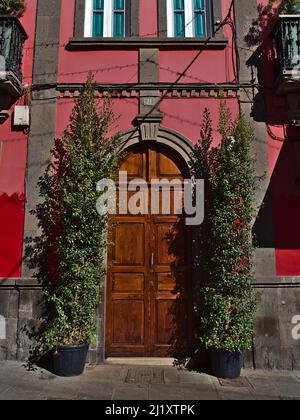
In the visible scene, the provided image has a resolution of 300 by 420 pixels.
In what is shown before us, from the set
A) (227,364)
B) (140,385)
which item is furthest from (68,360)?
(227,364)

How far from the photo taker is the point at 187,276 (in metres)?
6.50

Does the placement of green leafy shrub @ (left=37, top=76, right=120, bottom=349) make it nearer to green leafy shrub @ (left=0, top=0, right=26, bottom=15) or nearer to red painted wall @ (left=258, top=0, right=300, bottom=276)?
green leafy shrub @ (left=0, top=0, right=26, bottom=15)

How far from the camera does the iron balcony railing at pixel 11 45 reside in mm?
6492

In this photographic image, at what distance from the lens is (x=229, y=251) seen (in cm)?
569

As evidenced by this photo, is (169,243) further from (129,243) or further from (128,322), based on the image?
(128,322)

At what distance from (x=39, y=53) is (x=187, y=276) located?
16.0 feet

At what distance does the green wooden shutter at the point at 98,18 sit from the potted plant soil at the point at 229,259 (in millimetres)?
3055

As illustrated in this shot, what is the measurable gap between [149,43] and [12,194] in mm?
3665

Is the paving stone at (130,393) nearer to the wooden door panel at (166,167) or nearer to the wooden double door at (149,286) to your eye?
the wooden double door at (149,286)

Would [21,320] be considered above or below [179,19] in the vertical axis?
below

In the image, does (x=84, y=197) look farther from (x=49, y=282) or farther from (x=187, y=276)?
(x=187, y=276)

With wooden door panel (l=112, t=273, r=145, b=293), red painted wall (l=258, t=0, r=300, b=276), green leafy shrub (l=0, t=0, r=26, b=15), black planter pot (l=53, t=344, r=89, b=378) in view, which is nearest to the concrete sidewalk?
black planter pot (l=53, t=344, r=89, b=378)

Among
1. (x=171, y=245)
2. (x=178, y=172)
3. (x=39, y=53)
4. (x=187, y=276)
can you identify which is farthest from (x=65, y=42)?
(x=187, y=276)

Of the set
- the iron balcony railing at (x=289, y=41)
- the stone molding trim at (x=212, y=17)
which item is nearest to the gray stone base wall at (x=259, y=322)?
the iron balcony railing at (x=289, y=41)
